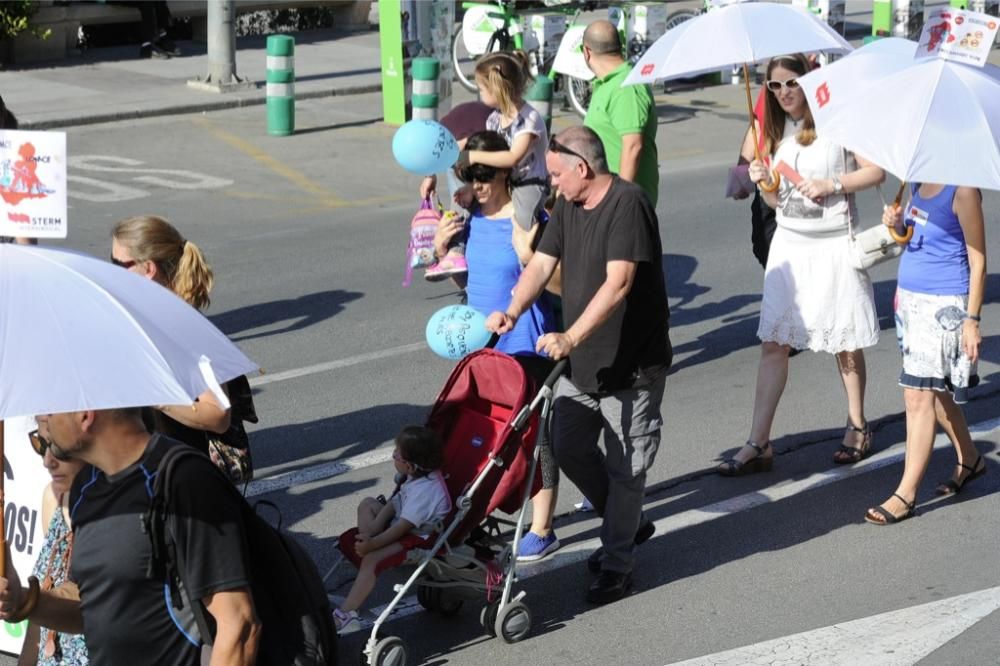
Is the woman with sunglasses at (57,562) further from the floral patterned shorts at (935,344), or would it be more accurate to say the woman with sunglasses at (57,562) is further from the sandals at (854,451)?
the sandals at (854,451)

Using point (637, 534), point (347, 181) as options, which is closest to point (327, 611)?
point (637, 534)

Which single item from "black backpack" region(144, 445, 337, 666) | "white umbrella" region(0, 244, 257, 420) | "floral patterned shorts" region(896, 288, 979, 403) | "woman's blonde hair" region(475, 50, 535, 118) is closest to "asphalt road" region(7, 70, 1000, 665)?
"floral patterned shorts" region(896, 288, 979, 403)

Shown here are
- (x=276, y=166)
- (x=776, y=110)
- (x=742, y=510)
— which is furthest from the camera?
(x=276, y=166)

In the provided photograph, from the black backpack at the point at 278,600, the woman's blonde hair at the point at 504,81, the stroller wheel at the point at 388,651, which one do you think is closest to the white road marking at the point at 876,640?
the stroller wheel at the point at 388,651

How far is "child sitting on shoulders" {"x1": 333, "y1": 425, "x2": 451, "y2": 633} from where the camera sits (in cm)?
547

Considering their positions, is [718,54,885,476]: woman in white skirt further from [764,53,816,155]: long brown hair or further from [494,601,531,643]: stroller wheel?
[494,601,531,643]: stroller wheel

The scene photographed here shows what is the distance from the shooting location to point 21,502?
17.7 feet

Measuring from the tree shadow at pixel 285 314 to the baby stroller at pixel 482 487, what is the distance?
4299 mm

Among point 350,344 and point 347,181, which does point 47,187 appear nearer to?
point 350,344

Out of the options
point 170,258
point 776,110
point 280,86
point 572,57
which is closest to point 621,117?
point 776,110

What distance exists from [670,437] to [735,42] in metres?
Answer: 2.16

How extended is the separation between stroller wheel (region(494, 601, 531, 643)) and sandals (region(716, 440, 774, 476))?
2.15 meters

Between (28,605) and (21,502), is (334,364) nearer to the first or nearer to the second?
(21,502)

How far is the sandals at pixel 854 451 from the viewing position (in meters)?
7.84
